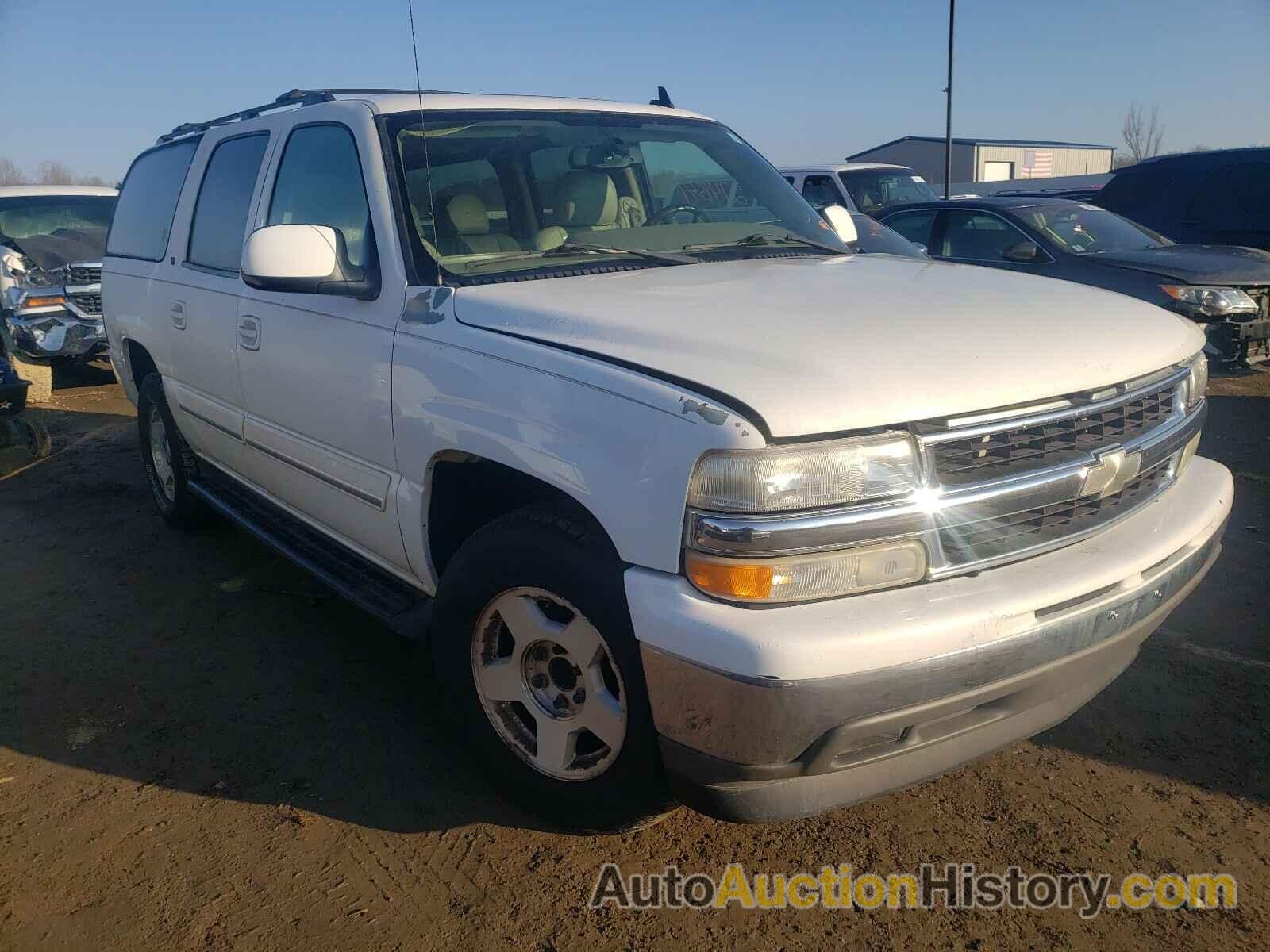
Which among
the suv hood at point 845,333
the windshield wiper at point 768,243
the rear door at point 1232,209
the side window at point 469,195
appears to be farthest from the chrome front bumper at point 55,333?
the rear door at point 1232,209

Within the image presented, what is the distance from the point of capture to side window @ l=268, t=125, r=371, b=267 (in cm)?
313

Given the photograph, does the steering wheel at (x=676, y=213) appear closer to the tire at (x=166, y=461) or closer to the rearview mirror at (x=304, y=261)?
the rearview mirror at (x=304, y=261)

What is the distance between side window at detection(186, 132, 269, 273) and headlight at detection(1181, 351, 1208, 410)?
3.32 metres

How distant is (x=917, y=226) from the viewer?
8867 millimetres

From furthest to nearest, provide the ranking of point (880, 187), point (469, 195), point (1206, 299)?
point (880, 187), point (1206, 299), point (469, 195)

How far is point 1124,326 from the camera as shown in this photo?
8.37 ft

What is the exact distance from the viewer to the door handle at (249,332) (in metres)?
3.61

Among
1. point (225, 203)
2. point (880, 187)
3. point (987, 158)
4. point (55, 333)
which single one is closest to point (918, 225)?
point (880, 187)

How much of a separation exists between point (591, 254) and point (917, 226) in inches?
260

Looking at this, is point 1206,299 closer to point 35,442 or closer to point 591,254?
point 591,254

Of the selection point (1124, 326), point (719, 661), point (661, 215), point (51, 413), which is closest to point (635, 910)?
point (719, 661)

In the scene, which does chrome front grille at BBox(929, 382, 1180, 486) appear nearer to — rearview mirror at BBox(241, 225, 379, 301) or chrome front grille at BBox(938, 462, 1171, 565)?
chrome front grille at BBox(938, 462, 1171, 565)

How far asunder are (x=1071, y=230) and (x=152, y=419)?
7.07 m

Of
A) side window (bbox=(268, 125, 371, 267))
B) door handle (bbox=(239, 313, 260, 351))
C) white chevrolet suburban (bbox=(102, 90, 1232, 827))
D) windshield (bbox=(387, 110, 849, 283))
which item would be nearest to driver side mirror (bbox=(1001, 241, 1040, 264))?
windshield (bbox=(387, 110, 849, 283))
